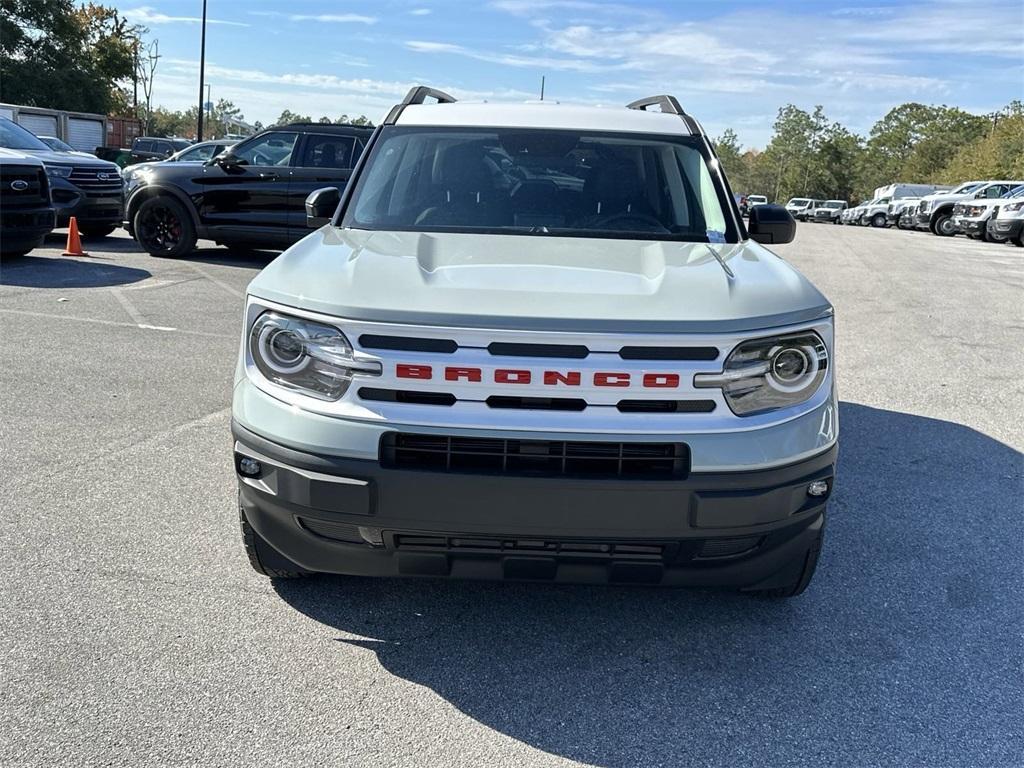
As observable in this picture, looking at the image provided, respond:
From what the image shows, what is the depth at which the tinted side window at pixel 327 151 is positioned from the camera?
12195 millimetres

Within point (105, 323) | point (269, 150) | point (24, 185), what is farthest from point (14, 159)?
point (105, 323)

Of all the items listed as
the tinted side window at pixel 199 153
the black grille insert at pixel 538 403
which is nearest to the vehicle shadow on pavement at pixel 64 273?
the tinted side window at pixel 199 153

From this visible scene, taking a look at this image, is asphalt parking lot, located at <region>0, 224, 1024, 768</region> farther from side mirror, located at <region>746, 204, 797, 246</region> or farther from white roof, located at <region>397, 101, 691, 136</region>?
white roof, located at <region>397, 101, 691, 136</region>

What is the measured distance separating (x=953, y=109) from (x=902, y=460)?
367 feet

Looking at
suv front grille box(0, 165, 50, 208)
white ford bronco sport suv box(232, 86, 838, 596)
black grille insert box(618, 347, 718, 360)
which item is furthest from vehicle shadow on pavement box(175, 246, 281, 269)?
black grille insert box(618, 347, 718, 360)

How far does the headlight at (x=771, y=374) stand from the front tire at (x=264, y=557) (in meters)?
1.49

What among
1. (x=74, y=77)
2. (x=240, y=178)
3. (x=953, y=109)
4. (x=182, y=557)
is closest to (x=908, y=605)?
(x=182, y=557)

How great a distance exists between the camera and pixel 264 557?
3225mm

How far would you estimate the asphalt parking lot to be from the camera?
2619 millimetres

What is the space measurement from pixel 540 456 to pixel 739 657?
107cm

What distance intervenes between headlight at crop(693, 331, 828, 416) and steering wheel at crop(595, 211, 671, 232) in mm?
1380

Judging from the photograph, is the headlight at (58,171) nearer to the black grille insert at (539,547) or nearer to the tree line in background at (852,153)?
the black grille insert at (539,547)

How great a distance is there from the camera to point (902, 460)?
5.28 m

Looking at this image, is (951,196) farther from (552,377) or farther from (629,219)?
(552,377)
